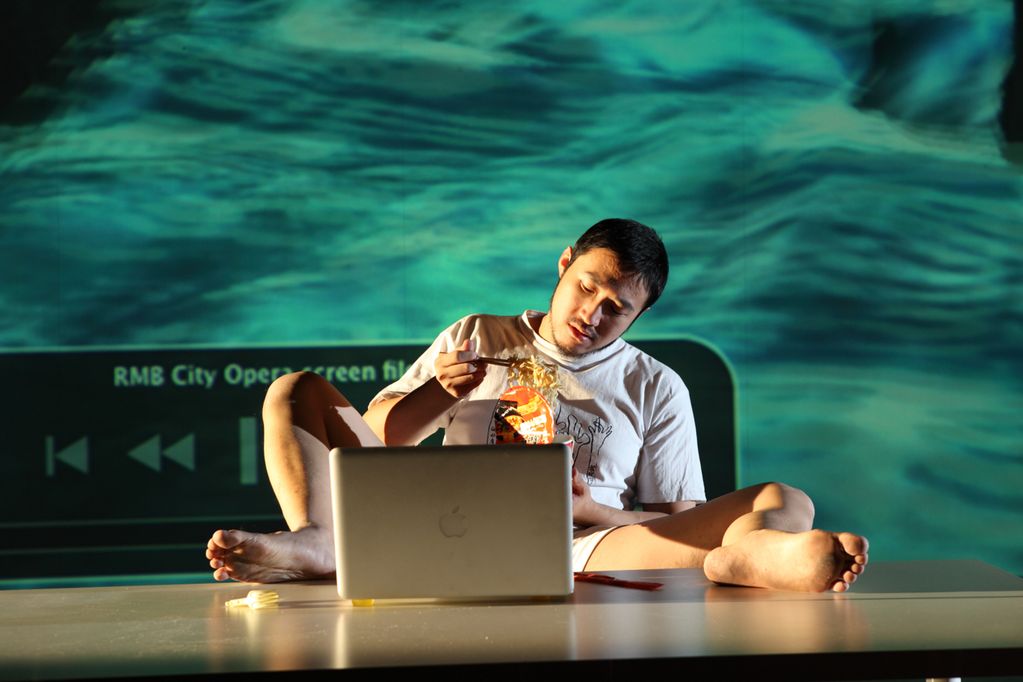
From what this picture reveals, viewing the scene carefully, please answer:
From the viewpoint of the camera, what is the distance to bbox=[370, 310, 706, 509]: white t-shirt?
2531mm

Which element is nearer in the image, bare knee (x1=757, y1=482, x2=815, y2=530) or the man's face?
bare knee (x1=757, y1=482, x2=815, y2=530)

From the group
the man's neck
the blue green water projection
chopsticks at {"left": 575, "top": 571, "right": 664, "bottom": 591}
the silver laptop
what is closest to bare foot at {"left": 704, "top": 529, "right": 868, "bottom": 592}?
chopsticks at {"left": 575, "top": 571, "right": 664, "bottom": 591}

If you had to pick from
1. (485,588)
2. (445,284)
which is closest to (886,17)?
(445,284)

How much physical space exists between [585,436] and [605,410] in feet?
0.27

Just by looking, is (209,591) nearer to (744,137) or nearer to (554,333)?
(554,333)

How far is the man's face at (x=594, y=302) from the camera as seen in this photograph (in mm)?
2467

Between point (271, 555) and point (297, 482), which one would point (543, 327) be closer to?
point (297, 482)

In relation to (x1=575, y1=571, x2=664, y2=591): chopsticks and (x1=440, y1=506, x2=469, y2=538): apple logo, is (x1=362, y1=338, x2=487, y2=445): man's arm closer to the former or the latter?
(x1=575, y1=571, x2=664, y2=591): chopsticks

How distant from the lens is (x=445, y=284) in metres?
3.64

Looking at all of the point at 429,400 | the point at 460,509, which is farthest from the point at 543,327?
the point at 460,509

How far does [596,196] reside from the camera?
3658 millimetres

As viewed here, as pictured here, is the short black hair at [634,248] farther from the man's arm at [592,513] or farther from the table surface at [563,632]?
the table surface at [563,632]

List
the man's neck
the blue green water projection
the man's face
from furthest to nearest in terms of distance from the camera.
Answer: the blue green water projection
the man's neck
the man's face

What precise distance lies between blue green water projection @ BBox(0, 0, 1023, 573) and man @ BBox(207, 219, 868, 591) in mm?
1024
